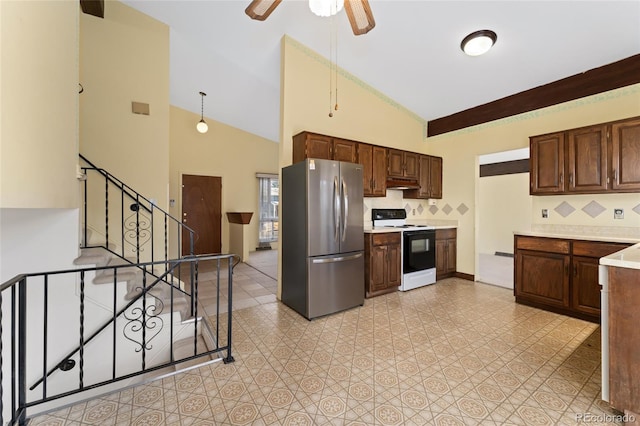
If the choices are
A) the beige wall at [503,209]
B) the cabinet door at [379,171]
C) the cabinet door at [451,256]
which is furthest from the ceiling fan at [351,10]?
the beige wall at [503,209]

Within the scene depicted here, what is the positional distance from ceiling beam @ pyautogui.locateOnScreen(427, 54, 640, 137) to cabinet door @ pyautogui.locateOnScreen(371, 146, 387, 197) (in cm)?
170

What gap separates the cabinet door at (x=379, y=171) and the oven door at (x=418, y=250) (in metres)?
0.75

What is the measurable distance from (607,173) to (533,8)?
6.49 ft

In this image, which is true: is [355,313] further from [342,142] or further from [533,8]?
[533,8]

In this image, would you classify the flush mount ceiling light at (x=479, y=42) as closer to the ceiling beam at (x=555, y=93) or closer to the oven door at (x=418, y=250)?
the ceiling beam at (x=555, y=93)

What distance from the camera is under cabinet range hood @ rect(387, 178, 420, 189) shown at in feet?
14.4

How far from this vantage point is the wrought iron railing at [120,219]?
10.8 feet

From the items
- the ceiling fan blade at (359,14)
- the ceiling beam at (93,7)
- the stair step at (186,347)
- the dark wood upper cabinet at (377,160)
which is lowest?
the stair step at (186,347)

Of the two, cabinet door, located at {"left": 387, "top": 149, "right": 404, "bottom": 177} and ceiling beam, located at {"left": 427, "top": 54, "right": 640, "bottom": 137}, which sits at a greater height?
ceiling beam, located at {"left": 427, "top": 54, "right": 640, "bottom": 137}

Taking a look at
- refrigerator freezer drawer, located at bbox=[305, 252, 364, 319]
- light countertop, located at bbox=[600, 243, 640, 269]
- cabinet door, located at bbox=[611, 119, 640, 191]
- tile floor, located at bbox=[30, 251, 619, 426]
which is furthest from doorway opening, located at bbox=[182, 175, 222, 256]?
cabinet door, located at bbox=[611, 119, 640, 191]

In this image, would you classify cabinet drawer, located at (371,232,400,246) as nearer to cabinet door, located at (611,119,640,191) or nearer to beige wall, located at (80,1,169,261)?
cabinet door, located at (611,119,640,191)

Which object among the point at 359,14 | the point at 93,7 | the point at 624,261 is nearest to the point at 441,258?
the point at 624,261

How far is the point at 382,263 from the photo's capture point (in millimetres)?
3770

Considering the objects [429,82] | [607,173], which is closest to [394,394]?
[607,173]
